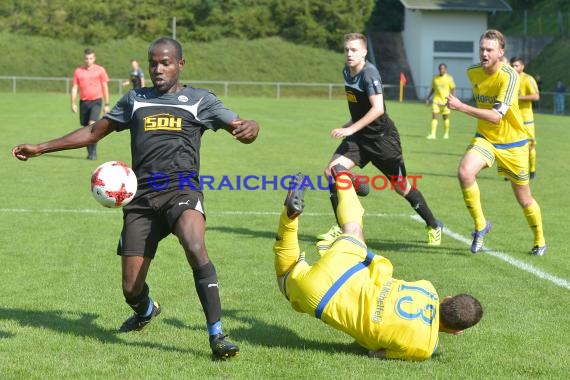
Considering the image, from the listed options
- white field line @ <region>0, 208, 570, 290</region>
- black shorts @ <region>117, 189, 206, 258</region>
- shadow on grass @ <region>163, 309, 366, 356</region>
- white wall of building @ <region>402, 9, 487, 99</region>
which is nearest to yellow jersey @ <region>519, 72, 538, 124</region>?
white field line @ <region>0, 208, 570, 290</region>

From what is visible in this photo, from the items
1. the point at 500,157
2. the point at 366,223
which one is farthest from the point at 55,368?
the point at 366,223

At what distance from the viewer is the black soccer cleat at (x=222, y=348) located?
552 centimetres

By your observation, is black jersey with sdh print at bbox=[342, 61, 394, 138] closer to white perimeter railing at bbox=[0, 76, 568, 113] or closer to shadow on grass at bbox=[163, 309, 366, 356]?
shadow on grass at bbox=[163, 309, 366, 356]

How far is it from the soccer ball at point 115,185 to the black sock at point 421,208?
15.7ft

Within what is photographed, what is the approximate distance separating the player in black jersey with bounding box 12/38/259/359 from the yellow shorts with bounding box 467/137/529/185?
166 inches

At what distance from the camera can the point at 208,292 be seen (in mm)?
5695

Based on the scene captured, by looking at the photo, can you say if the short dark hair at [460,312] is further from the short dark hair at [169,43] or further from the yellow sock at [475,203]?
the yellow sock at [475,203]

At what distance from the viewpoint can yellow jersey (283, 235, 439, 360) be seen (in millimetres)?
5515

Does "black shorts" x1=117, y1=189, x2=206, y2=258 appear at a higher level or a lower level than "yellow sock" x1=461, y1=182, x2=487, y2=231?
higher

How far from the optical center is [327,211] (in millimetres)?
12352

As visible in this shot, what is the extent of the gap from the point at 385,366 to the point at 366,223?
5.92m

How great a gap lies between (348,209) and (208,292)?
147cm

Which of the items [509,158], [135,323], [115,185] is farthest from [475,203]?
[115,185]

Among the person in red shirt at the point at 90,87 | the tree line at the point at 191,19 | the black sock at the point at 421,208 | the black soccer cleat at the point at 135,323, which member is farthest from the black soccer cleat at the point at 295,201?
the tree line at the point at 191,19
